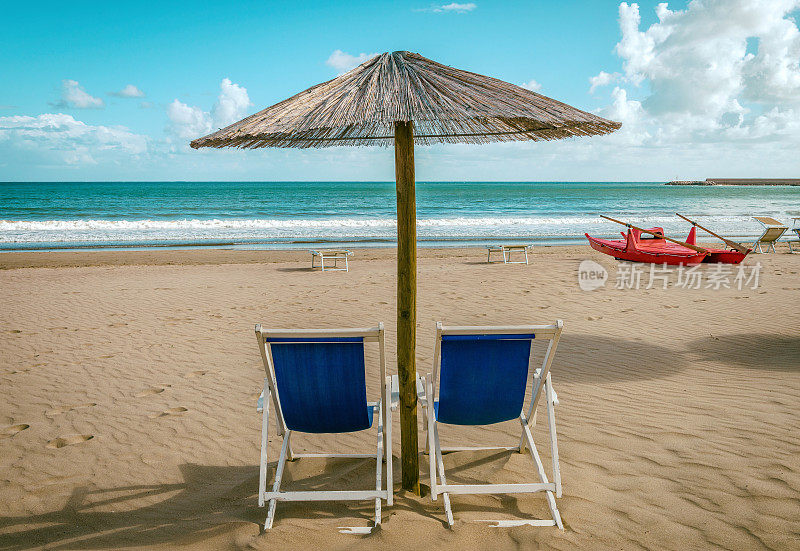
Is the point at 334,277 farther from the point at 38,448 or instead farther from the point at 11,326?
the point at 38,448

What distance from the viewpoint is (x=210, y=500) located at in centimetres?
285

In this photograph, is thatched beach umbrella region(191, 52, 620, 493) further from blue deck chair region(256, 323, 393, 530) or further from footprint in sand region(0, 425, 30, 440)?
Result: footprint in sand region(0, 425, 30, 440)

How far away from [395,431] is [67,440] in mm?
2289

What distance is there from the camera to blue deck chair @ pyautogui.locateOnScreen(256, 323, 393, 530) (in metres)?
2.48

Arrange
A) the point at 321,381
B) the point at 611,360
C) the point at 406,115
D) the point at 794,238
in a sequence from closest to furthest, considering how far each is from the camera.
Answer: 1. the point at 406,115
2. the point at 321,381
3. the point at 611,360
4. the point at 794,238

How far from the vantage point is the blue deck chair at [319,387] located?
248cm

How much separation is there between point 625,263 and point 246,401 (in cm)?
964

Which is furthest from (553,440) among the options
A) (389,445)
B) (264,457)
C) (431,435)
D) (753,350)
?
(753,350)

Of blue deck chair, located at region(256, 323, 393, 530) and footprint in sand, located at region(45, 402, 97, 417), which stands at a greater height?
blue deck chair, located at region(256, 323, 393, 530)

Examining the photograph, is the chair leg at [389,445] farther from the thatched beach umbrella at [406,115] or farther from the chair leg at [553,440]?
the chair leg at [553,440]

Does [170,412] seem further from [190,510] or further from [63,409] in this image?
[190,510]

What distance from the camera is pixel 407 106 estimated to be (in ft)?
7.84

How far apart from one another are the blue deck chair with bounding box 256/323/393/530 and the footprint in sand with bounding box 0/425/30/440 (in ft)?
7.48

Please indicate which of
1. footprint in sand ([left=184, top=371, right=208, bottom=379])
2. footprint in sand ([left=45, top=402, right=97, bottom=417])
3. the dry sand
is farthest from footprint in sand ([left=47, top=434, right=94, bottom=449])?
footprint in sand ([left=184, top=371, right=208, bottom=379])
